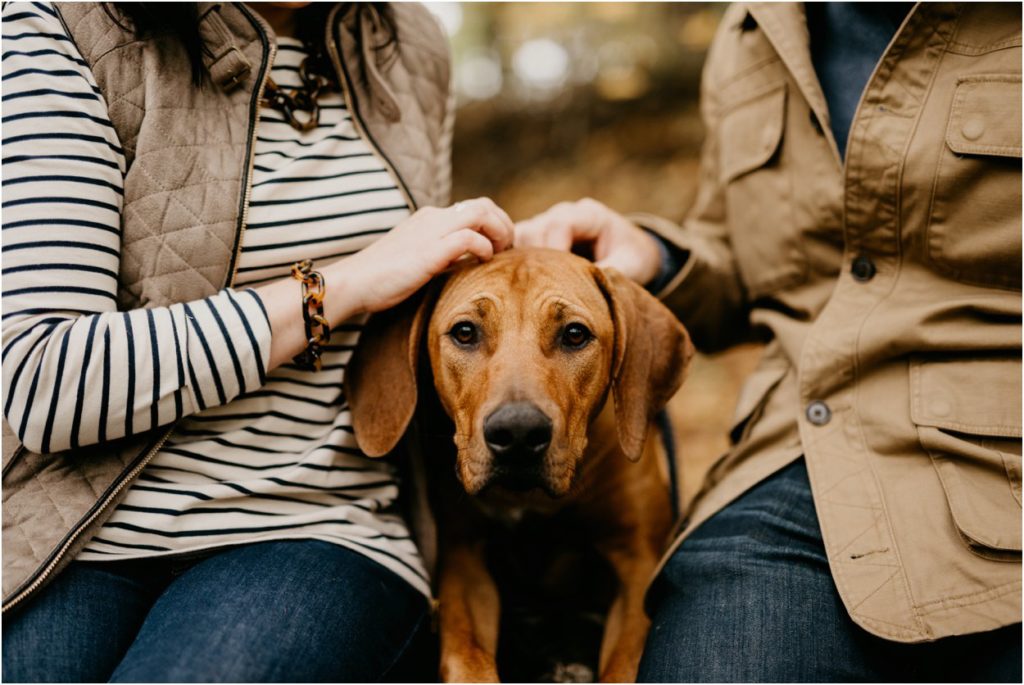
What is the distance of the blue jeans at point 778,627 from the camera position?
6.61 ft

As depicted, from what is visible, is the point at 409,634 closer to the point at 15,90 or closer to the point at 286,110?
the point at 286,110

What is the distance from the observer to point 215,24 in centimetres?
215

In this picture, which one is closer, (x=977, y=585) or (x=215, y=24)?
(x=977, y=585)

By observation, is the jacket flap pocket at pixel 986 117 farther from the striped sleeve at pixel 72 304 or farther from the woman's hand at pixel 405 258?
the striped sleeve at pixel 72 304

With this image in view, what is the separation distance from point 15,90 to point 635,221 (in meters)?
2.02

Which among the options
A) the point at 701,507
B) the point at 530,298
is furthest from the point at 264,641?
the point at 701,507

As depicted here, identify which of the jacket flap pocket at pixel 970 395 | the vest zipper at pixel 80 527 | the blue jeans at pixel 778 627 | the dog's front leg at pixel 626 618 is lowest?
the dog's front leg at pixel 626 618

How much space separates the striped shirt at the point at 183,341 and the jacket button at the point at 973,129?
1.57m

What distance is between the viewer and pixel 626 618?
8.29 feet

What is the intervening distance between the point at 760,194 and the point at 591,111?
530cm

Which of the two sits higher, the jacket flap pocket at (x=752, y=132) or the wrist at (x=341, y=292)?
the jacket flap pocket at (x=752, y=132)

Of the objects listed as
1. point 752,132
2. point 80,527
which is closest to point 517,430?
point 80,527

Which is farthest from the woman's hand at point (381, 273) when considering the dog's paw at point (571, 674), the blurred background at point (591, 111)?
the blurred background at point (591, 111)

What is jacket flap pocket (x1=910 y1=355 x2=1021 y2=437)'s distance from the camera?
207 cm
